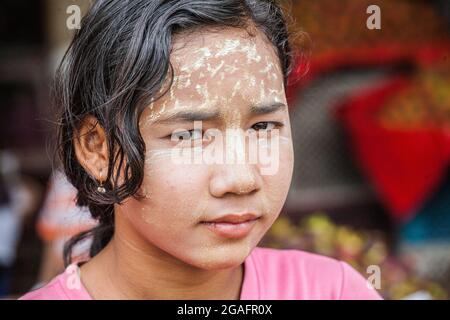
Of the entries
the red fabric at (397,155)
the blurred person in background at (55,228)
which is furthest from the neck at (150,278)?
the red fabric at (397,155)

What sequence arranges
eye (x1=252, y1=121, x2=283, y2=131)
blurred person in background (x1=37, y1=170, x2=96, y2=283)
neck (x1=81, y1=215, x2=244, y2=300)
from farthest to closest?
1. blurred person in background (x1=37, y1=170, x2=96, y2=283)
2. neck (x1=81, y1=215, x2=244, y2=300)
3. eye (x1=252, y1=121, x2=283, y2=131)

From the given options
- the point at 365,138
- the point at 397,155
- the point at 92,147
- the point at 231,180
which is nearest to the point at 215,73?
the point at 231,180

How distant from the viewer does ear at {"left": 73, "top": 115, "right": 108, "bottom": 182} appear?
1.61 meters

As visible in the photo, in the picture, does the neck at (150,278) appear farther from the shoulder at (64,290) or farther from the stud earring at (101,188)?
the stud earring at (101,188)

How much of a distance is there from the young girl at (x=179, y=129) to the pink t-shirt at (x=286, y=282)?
0.06 feet

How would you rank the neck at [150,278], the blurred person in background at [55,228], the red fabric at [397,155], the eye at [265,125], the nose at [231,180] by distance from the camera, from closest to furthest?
1. the nose at [231,180]
2. the eye at [265,125]
3. the neck at [150,278]
4. the blurred person in background at [55,228]
5. the red fabric at [397,155]

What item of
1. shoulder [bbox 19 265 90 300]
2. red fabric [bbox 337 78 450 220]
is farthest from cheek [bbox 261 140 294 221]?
red fabric [bbox 337 78 450 220]

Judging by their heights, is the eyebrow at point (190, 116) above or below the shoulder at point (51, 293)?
above

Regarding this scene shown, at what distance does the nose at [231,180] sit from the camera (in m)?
1.44

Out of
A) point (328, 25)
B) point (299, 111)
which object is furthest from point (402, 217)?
point (328, 25)

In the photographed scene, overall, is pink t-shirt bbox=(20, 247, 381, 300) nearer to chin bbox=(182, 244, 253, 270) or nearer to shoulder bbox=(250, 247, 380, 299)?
shoulder bbox=(250, 247, 380, 299)

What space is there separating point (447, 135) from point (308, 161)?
101cm

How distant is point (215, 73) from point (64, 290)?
2.12 feet
